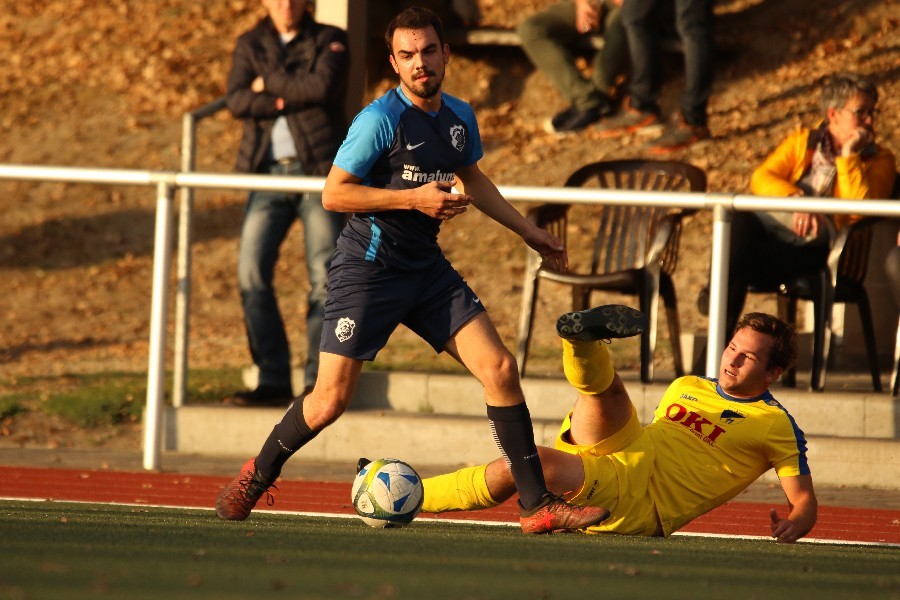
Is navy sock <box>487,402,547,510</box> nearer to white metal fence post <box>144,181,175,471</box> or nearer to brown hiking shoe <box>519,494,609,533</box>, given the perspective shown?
brown hiking shoe <box>519,494,609,533</box>

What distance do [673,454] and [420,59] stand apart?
5.68ft

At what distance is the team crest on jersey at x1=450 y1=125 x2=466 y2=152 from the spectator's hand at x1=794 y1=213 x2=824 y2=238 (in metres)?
3.21

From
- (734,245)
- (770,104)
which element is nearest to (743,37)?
(770,104)

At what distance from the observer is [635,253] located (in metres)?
9.12

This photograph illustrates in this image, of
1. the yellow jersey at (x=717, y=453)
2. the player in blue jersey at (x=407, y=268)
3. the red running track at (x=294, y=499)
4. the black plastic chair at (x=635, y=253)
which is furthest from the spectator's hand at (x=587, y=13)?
the yellow jersey at (x=717, y=453)

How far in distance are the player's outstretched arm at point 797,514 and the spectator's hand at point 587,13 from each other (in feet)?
28.1

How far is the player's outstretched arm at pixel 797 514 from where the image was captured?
17.6 feet

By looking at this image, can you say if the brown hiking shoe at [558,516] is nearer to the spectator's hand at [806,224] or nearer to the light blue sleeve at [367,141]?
the light blue sleeve at [367,141]

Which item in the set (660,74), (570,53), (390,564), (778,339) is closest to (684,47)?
(660,74)

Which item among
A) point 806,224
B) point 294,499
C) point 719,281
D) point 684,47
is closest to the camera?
point 294,499

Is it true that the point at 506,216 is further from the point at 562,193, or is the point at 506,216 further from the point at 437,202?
the point at 562,193

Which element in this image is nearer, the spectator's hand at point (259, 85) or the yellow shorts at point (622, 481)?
the yellow shorts at point (622, 481)

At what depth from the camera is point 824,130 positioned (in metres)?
8.59

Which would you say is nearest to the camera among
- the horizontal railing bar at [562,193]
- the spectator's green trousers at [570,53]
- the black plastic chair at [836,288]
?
the horizontal railing bar at [562,193]
